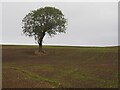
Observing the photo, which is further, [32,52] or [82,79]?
[32,52]

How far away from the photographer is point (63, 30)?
3501 inches

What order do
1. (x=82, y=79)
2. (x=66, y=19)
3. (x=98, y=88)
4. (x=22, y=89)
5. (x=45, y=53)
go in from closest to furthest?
(x=22, y=89) < (x=98, y=88) < (x=82, y=79) < (x=45, y=53) < (x=66, y=19)

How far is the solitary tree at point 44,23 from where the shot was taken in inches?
3455

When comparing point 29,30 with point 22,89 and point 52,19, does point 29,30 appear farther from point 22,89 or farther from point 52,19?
point 22,89

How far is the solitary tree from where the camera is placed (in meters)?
87.8

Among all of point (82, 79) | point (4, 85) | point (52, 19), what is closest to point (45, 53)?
point (52, 19)

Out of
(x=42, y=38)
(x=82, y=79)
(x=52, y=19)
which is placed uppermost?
(x=52, y=19)

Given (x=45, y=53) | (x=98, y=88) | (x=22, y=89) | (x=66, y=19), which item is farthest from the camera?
(x=66, y=19)

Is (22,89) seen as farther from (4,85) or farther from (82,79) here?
(82,79)

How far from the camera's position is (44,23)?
88500 mm

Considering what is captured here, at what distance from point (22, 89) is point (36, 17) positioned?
60.7 m

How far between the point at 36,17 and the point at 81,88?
5973cm

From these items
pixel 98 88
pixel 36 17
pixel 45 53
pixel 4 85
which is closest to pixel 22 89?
pixel 4 85

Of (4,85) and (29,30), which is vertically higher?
(29,30)
